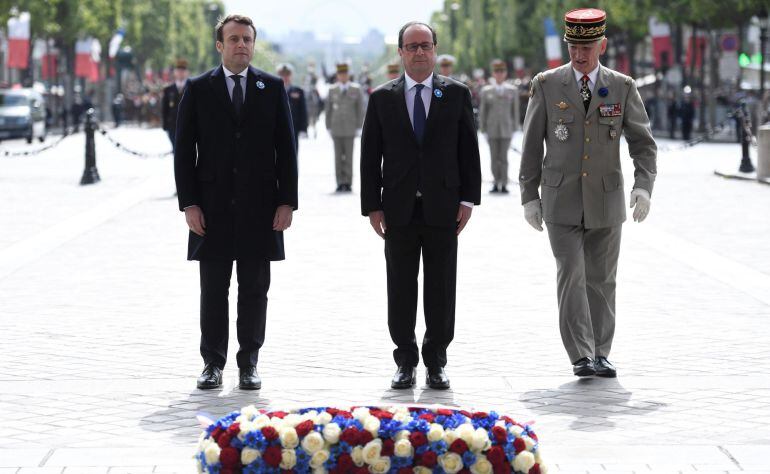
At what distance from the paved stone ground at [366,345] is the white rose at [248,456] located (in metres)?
0.99

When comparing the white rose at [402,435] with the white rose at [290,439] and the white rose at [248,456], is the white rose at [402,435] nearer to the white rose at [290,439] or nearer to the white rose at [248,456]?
the white rose at [290,439]

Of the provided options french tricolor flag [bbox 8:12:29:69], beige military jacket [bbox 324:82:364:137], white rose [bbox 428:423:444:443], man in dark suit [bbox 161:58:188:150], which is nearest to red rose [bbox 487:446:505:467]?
white rose [bbox 428:423:444:443]

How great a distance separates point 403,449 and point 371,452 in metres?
0.09

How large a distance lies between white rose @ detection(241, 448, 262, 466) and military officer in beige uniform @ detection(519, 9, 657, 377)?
3199 millimetres

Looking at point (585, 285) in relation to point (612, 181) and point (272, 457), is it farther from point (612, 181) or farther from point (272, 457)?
point (272, 457)

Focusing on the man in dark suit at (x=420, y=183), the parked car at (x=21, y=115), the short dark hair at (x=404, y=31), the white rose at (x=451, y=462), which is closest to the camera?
the white rose at (x=451, y=462)

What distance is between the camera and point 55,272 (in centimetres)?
1279

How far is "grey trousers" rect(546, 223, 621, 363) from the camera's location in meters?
7.94

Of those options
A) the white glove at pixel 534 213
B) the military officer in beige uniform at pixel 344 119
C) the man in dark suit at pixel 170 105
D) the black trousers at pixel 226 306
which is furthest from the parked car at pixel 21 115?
the white glove at pixel 534 213

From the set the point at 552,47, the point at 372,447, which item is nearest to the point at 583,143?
the point at 372,447

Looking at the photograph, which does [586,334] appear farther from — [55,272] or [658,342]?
[55,272]

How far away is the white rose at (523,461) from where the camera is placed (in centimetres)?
491

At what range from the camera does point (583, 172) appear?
7.95 meters

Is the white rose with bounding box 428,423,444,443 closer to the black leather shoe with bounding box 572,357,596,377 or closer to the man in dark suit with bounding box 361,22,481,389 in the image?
the man in dark suit with bounding box 361,22,481,389
